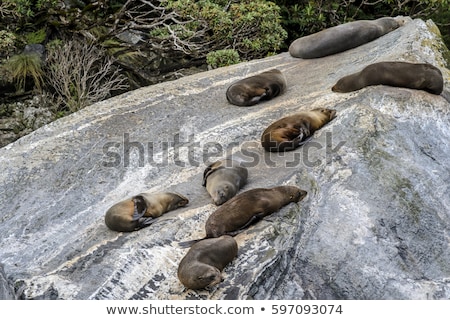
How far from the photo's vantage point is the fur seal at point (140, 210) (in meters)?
4.92

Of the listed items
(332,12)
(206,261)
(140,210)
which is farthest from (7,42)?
(206,261)

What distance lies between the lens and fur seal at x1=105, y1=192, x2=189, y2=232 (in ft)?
16.1

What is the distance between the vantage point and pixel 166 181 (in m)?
5.71

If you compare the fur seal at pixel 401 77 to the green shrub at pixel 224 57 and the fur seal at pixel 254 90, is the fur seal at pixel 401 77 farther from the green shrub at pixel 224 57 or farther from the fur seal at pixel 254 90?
the green shrub at pixel 224 57

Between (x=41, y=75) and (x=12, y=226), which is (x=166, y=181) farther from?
(x=41, y=75)

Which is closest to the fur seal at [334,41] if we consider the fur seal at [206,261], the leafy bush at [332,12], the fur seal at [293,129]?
the fur seal at [293,129]

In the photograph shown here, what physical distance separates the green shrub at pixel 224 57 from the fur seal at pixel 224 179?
16.1ft

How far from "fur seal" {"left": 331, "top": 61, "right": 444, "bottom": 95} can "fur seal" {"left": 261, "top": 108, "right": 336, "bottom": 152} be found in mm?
558

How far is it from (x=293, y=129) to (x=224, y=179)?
908mm

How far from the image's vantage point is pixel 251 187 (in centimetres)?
532

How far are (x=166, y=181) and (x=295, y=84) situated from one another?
2.22 m

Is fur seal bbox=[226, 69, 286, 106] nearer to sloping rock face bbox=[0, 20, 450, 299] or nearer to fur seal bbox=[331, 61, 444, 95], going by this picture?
Answer: sloping rock face bbox=[0, 20, 450, 299]

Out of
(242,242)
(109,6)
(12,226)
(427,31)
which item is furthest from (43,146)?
(109,6)

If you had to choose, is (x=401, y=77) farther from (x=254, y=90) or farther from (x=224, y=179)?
(x=224, y=179)
